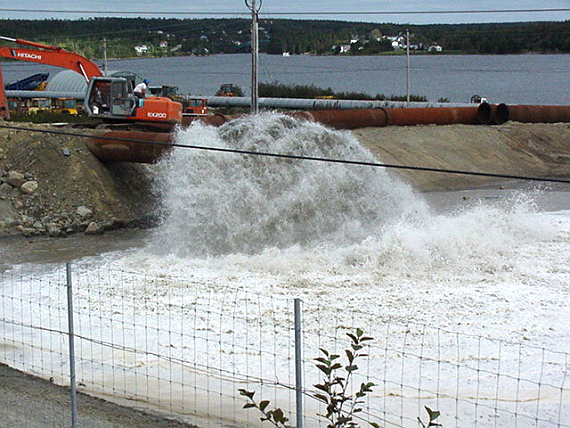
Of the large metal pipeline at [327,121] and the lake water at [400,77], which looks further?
the lake water at [400,77]

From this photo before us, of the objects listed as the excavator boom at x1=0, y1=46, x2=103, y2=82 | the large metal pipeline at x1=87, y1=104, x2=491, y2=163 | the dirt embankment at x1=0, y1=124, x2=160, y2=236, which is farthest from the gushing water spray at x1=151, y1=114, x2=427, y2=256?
the excavator boom at x1=0, y1=46, x2=103, y2=82

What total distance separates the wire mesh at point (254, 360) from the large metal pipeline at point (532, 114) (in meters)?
28.8

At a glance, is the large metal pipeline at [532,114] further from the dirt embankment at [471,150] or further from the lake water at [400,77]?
the lake water at [400,77]

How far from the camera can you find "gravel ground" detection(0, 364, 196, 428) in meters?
9.60

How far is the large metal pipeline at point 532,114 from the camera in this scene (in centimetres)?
4199

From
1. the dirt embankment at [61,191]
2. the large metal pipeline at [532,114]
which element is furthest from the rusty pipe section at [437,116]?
the dirt embankment at [61,191]

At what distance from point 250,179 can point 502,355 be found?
1012 cm

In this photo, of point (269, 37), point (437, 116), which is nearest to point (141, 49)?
point (269, 37)

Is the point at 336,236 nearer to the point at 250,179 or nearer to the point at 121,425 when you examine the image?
the point at 250,179

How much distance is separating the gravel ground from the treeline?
75.5m

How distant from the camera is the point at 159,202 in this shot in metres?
25.8

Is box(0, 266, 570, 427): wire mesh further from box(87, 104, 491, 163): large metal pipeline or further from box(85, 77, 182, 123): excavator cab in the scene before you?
box(85, 77, 182, 123): excavator cab

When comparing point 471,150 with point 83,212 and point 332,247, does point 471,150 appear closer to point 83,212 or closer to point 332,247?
point 332,247

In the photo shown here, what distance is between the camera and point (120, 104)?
26781 mm
